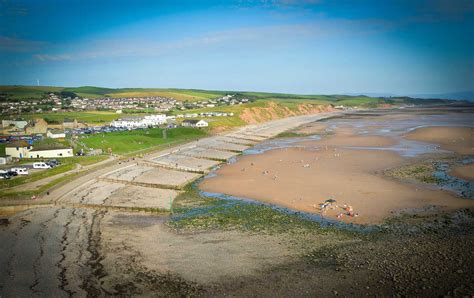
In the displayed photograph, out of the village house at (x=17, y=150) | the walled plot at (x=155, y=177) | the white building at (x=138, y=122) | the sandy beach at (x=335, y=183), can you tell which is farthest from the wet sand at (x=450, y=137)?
the village house at (x=17, y=150)

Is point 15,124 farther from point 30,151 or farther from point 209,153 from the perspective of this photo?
point 209,153

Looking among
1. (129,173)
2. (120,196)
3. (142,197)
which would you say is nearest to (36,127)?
(129,173)

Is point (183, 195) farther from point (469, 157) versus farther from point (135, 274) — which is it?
point (469, 157)

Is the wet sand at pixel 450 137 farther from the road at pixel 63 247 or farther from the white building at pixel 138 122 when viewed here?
the white building at pixel 138 122

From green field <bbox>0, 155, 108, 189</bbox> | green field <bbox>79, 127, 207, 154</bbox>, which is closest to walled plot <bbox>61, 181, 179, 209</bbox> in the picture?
green field <bbox>0, 155, 108, 189</bbox>

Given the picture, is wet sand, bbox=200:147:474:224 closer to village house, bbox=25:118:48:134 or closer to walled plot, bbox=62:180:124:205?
walled plot, bbox=62:180:124:205

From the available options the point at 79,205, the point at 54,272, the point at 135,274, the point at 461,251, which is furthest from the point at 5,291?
the point at 461,251
